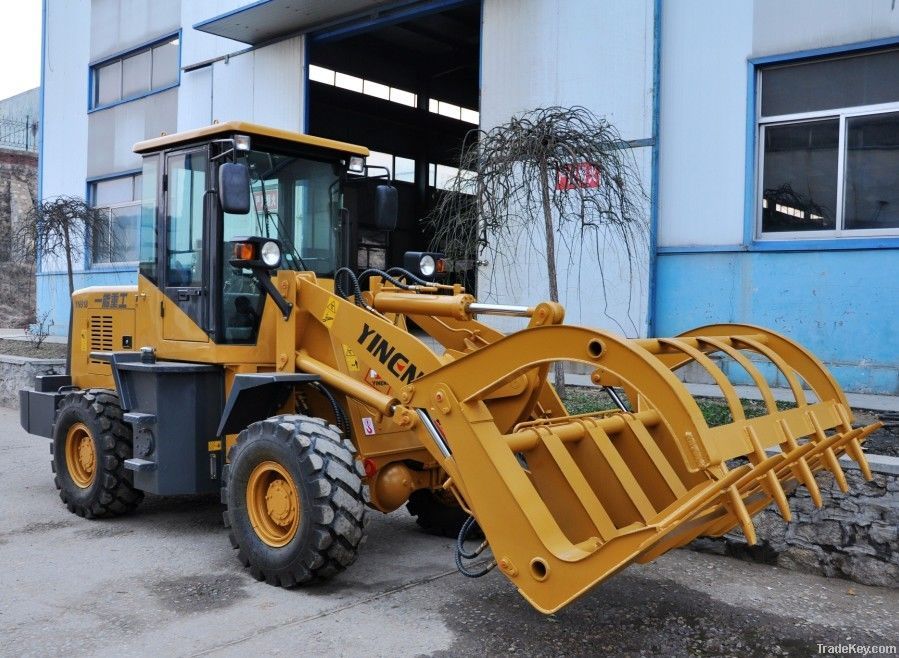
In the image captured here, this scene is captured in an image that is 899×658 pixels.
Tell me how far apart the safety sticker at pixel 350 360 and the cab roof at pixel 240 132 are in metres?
1.47

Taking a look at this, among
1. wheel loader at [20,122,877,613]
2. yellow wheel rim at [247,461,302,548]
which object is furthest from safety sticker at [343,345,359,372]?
yellow wheel rim at [247,461,302,548]

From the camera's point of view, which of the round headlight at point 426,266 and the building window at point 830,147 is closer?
the round headlight at point 426,266

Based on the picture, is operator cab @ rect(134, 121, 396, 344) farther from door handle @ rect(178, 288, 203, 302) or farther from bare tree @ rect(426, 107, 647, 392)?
bare tree @ rect(426, 107, 647, 392)

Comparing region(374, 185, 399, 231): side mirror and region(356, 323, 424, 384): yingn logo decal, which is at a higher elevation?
region(374, 185, 399, 231): side mirror

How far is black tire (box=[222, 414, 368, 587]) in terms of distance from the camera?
14.9 feet

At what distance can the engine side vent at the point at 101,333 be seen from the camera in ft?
22.4

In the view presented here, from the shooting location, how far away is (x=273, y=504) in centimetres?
488

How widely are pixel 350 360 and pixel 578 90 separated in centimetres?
607

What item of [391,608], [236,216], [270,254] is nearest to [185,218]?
[236,216]

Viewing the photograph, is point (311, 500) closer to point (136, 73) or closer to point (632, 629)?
point (632, 629)

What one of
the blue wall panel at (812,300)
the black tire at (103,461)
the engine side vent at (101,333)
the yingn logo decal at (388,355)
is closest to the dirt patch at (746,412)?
the blue wall panel at (812,300)

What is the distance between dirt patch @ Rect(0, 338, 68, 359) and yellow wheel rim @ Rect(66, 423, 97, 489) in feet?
23.7

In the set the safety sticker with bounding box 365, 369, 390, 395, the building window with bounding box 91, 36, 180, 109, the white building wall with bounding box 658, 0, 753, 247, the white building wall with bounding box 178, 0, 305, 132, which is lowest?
the safety sticker with bounding box 365, 369, 390, 395

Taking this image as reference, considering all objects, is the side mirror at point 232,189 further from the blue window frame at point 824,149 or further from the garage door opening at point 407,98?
the garage door opening at point 407,98
